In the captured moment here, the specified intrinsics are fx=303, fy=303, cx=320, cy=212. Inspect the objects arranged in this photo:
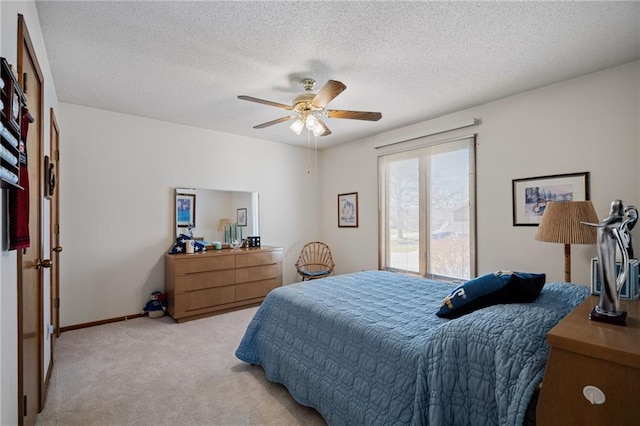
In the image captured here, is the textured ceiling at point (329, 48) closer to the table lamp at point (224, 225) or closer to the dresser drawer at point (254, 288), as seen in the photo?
the table lamp at point (224, 225)

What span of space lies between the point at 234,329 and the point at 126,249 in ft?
5.54

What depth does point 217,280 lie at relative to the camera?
3873mm

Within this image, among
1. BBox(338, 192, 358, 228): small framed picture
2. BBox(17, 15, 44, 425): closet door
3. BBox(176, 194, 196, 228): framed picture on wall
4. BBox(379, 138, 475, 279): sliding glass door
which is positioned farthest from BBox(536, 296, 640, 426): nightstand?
BBox(176, 194, 196, 228): framed picture on wall

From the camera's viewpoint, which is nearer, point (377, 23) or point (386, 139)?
point (377, 23)

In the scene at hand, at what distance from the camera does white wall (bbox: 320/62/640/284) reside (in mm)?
2490

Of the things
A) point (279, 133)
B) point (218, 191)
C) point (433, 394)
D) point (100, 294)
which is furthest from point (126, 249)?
point (433, 394)

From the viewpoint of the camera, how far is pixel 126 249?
372 centimetres

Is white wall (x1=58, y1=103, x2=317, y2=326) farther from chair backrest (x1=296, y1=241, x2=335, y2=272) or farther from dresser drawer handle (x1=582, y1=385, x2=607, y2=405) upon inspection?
dresser drawer handle (x1=582, y1=385, x2=607, y2=405)

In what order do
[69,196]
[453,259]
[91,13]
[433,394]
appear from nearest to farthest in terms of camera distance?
[433,394], [91,13], [69,196], [453,259]

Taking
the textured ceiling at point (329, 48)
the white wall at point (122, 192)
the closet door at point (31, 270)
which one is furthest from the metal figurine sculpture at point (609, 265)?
the white wall at point (122, 192)

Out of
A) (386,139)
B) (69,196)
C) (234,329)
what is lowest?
(234,329)

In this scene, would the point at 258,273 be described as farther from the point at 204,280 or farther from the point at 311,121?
the point at 311,121

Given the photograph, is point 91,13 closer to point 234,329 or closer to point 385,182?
point 234,329

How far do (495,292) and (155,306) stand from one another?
3743 mm
